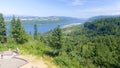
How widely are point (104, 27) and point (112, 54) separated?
11116cm

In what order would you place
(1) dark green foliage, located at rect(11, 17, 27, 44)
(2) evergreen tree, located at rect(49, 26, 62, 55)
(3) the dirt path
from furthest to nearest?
(1) dark green foliage, located at rect(11, 17, 27, 44) < (2) evergreen tree, located at rect(49, 26, 62, 55) < (3) the dirt path

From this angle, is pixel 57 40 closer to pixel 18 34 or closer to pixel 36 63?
pixel 36 63

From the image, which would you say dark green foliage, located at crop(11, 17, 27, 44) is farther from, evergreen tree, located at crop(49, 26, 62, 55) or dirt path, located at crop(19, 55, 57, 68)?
dirt path, located at crop(19, 55, 57, 68)

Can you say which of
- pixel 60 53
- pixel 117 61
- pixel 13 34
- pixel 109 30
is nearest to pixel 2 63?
pixel 60 53

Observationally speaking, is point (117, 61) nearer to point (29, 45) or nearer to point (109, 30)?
point (29, 45)

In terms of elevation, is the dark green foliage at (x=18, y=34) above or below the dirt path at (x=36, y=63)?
above

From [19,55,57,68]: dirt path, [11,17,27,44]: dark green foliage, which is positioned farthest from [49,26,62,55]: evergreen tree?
[11,17,27,44]: dark green foliage

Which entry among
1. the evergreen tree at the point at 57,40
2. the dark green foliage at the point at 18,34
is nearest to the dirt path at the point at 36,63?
the evergreen tree at the point at 57,40

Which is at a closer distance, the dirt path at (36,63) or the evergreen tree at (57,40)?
the dirt path at (36,63)

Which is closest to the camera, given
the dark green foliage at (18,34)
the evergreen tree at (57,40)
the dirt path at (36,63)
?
the dirt path at (36,63)

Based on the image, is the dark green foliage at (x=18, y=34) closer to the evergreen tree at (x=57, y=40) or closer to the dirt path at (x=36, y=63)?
the evergreen tree at (x=57, y=40)

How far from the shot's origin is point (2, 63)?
27.9 m

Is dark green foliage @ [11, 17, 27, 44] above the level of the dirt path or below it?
above

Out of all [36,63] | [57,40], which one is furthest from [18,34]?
[36,63]
